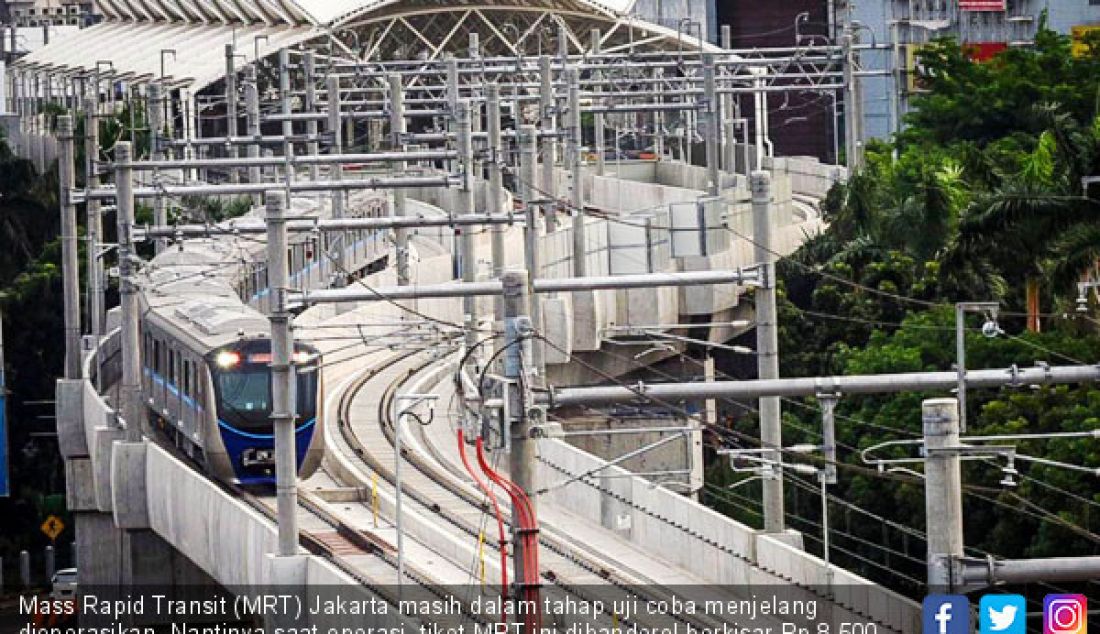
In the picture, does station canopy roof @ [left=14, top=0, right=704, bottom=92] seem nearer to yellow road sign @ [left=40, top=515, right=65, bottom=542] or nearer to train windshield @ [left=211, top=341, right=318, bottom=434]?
yellow road sign @ [left=40, top=515, right=65, bottom=542]

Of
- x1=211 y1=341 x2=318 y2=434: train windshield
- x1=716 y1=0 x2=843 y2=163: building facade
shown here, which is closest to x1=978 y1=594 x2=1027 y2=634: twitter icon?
x1=211 y1=341 x2=318 y2=434: train windshield

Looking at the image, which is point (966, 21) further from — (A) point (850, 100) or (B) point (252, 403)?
(B) point (252, 403)

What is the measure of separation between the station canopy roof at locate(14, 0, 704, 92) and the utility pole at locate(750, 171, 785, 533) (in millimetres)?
70131

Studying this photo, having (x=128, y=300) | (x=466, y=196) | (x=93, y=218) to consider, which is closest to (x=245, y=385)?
(x=128, y=300)

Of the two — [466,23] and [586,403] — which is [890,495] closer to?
[586,403]

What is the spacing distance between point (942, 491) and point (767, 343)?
512 inches

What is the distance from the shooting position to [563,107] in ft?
286

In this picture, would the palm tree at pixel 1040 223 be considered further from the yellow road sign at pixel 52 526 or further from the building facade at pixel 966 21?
the building facade at pixel 966 21

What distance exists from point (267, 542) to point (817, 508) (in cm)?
1724

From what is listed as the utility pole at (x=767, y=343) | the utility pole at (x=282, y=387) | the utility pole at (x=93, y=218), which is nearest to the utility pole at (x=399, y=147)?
the utility pole at (x=93, y=218)

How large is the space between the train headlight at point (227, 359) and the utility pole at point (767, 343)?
8.53 metres

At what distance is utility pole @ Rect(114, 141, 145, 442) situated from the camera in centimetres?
4803

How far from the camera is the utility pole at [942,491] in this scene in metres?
26.9

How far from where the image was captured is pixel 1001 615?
30266mm
